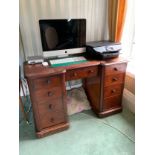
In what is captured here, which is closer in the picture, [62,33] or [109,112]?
[62,33]

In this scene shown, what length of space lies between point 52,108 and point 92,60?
0.73m

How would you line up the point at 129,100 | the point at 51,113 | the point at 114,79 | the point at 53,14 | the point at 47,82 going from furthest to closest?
the point at 129,100, the point at 53,14, the point at 114,79, the point at 51,113, the point at 47,82

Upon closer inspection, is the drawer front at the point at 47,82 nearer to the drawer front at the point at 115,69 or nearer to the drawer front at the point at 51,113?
the drawer front at the point at 51,113

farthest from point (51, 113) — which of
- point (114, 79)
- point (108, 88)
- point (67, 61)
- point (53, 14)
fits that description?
point (53, 14)

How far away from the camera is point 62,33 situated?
1634mm

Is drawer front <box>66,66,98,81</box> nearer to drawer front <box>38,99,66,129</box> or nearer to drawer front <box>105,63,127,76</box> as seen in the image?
drawer front <box>105,63,127,76</box>

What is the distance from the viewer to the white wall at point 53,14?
1.74m

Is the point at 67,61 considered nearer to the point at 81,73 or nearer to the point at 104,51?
the point at 81,73

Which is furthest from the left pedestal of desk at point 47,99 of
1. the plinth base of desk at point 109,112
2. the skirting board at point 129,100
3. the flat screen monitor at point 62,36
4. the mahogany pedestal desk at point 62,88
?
the skirting board at point 129,100

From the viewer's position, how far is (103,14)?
212cm

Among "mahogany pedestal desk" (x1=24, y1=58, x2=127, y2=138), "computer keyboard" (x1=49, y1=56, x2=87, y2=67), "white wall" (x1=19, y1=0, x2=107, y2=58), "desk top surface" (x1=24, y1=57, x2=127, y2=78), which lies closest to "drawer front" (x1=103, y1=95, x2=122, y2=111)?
"mahogany pedestal desk" (x1=24, y1=58, x2=127, y2=138)

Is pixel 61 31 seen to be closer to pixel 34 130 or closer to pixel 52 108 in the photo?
pixel 52 108

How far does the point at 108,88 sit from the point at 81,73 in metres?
0.42
